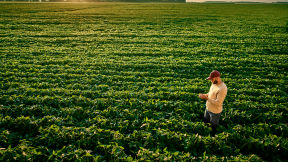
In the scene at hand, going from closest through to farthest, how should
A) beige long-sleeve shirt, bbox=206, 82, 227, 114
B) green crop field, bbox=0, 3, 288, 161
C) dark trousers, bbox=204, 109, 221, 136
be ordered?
beige long-sleeve shirt, bbox=206, 82, 227, 114, green crop field, bbox=0, 3, 288, 161, dark trousers, bbox=204, 109, 221, 136

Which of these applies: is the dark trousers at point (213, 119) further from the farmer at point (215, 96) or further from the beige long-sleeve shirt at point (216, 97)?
the beige long-sleeve shirt at point (216, 97)

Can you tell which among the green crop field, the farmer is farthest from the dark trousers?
the green crop field

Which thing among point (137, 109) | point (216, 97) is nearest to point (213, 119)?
point (216, 97)

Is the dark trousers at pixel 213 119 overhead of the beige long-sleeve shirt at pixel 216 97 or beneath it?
beneath

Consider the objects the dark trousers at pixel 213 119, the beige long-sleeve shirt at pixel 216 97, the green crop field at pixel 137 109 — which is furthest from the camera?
the dark trousers at pixel 213 119

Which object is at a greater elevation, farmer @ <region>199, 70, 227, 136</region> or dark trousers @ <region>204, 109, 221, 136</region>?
farmer @ <region>199, 70, 227, 136</region>

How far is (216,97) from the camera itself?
555 cm

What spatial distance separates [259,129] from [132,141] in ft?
16.0

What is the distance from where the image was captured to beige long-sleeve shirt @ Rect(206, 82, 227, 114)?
5355 mm

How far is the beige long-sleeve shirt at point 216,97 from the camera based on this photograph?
5355 mm

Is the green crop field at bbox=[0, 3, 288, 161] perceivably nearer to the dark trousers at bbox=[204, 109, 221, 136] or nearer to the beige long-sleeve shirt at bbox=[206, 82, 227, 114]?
the dark trousers at bbox=[204, 109, 221, 136]

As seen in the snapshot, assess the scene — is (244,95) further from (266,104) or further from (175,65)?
(175,65)

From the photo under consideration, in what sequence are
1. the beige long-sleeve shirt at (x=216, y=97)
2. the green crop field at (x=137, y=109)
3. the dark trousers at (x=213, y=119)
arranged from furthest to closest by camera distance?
the dark trousers at (x=213, y=119) < the green crop field at (x=137, y=109) < the beige long-sleeve shirt at (x=216, y=97)

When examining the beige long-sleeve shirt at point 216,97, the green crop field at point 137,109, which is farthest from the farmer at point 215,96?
the green crop field at point 137,109
